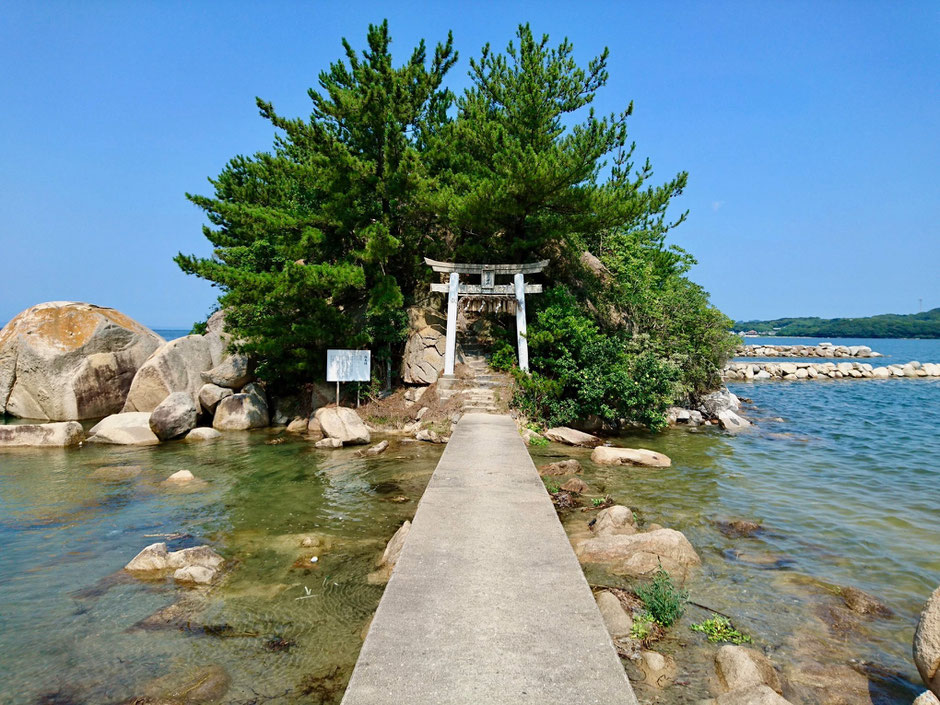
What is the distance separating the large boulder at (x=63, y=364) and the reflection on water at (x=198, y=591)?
7.67 metres

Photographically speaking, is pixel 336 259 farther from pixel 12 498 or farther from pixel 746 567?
pixel 746 567

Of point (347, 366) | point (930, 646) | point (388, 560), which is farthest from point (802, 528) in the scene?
point (347, 366)

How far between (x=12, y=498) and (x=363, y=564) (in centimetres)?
804

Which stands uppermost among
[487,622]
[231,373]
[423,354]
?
[423,354]

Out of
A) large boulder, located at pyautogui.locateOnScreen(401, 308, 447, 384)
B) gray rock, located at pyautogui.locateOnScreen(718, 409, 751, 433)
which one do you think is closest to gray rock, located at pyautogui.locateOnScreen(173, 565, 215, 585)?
large boulder, located at pyautogui.locateOnScreen(401, 308, 447, 384)

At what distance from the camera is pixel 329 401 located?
1708 centimetres

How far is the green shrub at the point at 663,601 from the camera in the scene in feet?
16.6

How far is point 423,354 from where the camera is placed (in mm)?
17406

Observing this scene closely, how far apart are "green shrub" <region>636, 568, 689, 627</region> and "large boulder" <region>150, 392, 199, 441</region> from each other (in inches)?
563

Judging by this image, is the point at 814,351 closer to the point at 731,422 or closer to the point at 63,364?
the point at 731,422

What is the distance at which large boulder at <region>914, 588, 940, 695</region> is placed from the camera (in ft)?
12.1

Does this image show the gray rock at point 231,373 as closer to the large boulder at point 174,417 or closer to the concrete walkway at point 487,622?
the large boulder at point 174,417

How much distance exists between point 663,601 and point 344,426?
10587mm

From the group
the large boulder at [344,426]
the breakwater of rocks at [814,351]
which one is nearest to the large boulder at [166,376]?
the large boulder at [344,426]
